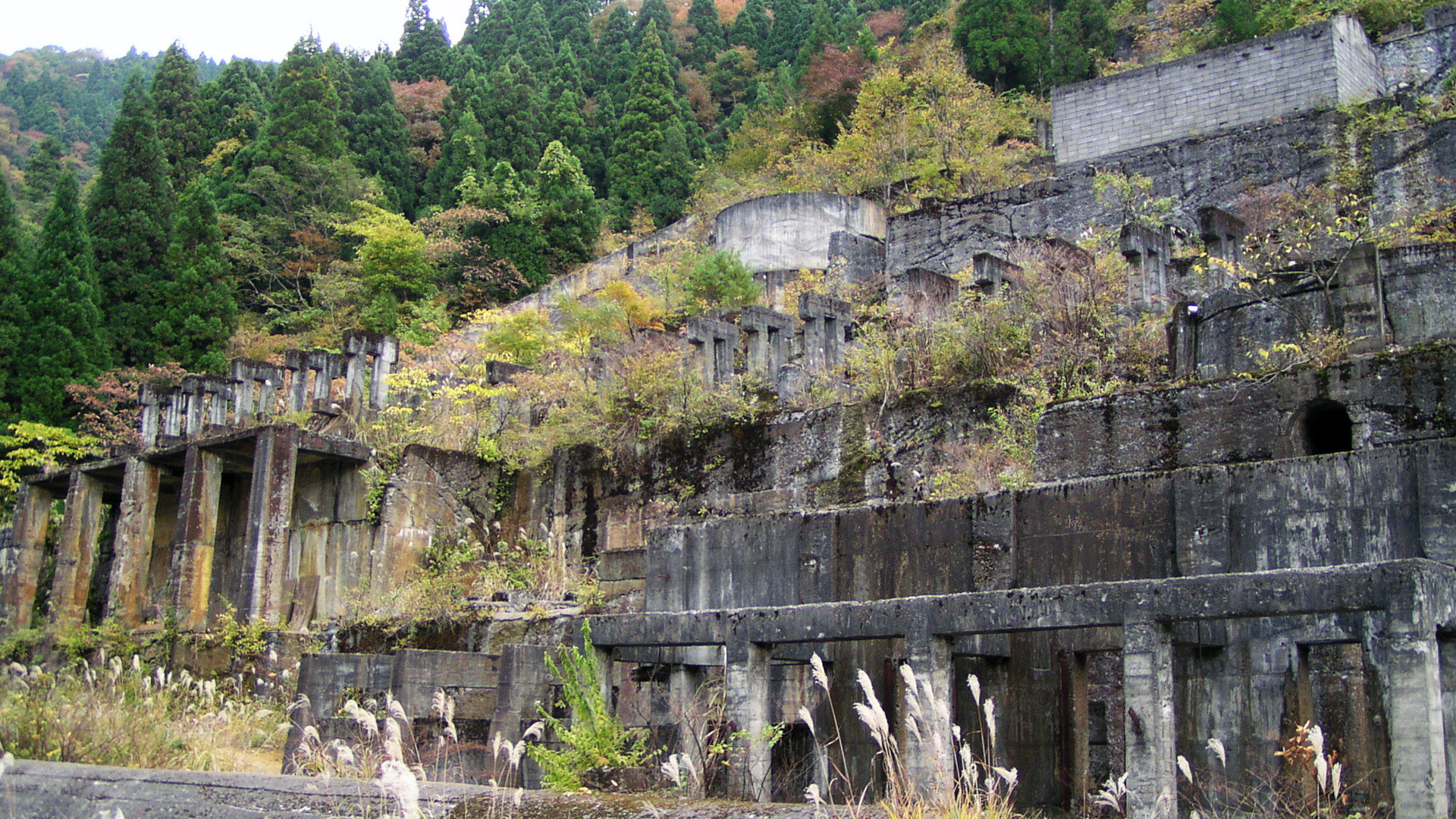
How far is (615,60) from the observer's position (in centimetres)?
5759

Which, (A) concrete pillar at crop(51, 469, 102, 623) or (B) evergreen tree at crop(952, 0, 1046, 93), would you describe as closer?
(A) concrete pillar at crop(51, 469, 102, 623)

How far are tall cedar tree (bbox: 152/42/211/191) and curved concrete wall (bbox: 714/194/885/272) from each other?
22.7 m

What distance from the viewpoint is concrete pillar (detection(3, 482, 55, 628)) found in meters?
25.2

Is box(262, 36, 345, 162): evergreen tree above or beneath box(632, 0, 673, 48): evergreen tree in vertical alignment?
beneath

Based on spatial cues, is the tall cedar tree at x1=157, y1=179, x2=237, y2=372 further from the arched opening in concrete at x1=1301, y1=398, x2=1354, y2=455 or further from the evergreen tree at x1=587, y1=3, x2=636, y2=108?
the arched opening in concrete at x1=1301, y1=398, x2=1354, y2=455

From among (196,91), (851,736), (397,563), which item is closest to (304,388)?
(397,563)

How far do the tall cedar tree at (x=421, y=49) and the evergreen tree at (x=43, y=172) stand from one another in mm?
15280

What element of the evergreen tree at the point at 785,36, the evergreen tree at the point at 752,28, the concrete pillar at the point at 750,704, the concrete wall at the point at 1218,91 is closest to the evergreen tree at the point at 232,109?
the evergreen tree at the point at 785,36

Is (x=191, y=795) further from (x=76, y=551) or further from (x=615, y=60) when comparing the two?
(x=615, y=60)

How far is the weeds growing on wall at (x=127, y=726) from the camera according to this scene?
404 inches

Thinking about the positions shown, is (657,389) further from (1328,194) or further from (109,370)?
(109,370)

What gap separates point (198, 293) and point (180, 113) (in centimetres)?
1570

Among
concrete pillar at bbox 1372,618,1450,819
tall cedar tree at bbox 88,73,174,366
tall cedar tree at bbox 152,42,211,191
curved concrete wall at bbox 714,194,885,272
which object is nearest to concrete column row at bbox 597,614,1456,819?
concrete pillar at bbox 1372,618,1450,819

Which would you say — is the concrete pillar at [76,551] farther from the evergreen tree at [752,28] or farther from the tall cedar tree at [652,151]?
the evergreen tree at [752,28]
